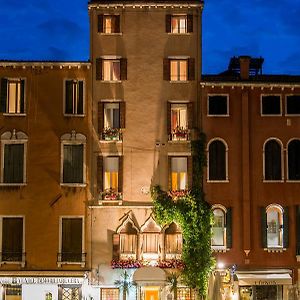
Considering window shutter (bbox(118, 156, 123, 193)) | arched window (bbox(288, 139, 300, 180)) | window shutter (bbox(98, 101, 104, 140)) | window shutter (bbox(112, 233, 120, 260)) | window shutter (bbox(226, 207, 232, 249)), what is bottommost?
window shutter (bbox(112, 233, 120, 260))

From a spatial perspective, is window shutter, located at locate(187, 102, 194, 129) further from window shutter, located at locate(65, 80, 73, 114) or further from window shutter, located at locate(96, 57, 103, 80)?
window shutter, located at locate(65, 80, 73, 114)

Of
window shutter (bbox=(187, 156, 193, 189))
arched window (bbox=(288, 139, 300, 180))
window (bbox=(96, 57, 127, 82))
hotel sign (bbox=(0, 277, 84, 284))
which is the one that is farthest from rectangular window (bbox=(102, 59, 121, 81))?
hotel sign (bbox=(0, 277, 84, 284))

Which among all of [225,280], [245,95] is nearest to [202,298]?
[225,280]

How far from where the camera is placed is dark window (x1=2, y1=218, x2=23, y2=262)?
122 ft

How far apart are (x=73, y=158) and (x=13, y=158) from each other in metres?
3.19

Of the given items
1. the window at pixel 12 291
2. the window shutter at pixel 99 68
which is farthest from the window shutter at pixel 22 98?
the window at pixel 12 291

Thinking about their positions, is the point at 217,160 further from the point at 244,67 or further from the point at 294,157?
the point at 244,67

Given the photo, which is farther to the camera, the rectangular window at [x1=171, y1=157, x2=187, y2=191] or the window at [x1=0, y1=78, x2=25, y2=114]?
the window at [x1=0, y1=78, x2=25, y2=114]

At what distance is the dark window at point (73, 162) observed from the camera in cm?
3756

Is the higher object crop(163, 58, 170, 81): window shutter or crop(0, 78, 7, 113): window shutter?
crop(163, 58, 170, 81): window shutter

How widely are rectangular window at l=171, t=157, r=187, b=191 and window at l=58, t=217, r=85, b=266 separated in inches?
211

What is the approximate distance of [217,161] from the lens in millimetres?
37844

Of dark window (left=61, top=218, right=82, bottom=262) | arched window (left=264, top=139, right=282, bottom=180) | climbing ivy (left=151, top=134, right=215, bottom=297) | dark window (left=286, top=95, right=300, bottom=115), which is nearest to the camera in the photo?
climbing ivy (left=151, top=134, right=215, bottom=297)

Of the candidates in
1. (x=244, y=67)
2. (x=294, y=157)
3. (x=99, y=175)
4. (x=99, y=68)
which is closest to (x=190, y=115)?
(x=244, y=67)
